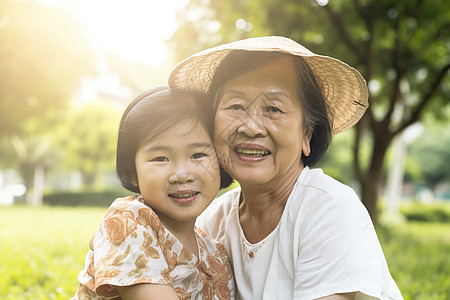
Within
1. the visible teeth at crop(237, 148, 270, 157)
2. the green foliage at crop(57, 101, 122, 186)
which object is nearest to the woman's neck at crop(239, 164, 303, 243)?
the visible teeth at crop(237, 148, 270, 157)

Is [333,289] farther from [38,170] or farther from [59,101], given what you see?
[38,170]

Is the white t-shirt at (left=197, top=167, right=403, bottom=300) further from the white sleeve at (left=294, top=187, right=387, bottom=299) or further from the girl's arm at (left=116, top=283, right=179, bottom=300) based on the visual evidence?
the girl's arm at (left=116, top=283, right=179, bottom=300)

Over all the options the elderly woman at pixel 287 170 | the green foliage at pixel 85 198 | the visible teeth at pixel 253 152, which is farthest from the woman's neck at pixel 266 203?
the green foliage at pixel 85 198

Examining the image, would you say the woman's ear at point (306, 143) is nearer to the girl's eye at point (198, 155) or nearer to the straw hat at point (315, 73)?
the straw hat at point (315, 73)

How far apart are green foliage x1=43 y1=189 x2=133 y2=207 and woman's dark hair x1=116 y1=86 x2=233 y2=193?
2214cm

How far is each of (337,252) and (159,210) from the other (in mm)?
653

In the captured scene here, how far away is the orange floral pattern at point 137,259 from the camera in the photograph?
1.55 meters

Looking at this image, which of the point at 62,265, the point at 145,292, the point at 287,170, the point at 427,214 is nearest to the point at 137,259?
the point at 145,292

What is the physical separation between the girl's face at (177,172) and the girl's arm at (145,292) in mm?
313

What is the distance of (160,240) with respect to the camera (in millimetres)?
1739

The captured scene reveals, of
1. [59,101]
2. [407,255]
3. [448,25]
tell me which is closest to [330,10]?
[448,25]

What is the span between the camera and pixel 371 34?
7969 millimetres

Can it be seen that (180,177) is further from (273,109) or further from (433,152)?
(433,152)

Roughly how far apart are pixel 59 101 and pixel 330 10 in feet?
34.2
